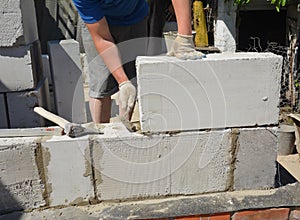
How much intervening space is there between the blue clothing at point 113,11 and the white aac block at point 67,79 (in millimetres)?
1240

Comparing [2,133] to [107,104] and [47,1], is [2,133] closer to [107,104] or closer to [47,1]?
[107,104]

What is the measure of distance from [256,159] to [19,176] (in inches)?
57.4

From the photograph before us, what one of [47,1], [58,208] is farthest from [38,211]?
[47,1]

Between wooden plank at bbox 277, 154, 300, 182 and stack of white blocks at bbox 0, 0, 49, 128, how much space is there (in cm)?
277

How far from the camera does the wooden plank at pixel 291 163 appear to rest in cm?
421

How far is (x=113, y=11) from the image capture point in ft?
9.36

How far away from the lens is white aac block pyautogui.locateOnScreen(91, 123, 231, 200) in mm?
2279

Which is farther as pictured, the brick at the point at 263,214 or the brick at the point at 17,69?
the brick at the point at 17,69

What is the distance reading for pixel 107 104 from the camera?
3.16m

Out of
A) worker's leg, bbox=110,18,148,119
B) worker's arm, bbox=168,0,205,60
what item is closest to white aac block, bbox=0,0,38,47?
worker's leg, bbox=110,18,148,119

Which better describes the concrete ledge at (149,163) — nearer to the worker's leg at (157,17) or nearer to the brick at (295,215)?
the brick at (295,215)

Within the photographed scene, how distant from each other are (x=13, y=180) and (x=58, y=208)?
321 millimetres

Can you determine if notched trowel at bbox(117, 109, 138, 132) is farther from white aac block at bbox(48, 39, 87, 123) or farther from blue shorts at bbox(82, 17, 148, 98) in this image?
white aac block at bbox(48, 39, 87, 123)

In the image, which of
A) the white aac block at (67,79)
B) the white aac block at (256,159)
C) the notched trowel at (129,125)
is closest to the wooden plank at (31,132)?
the notched trowel at (129,125)
